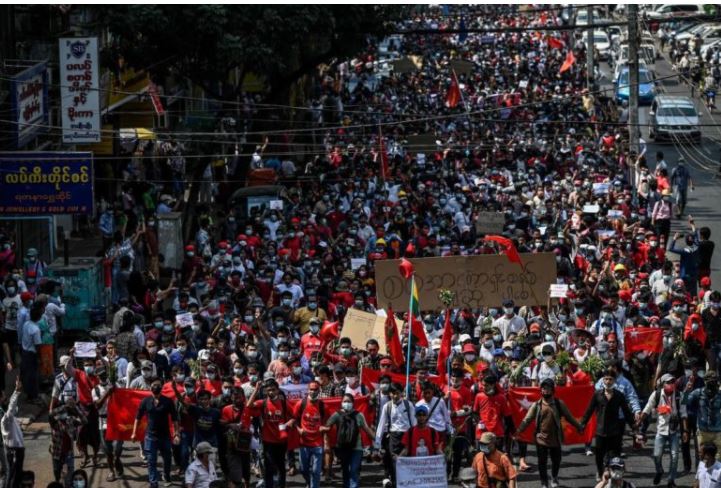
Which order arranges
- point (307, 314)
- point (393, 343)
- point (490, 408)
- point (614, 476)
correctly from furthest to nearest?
1. point (307, 314)
2. point (393, 343)
3. point (490, 408)
4. point (614, 476)

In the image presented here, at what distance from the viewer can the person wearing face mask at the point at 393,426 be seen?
1862cm

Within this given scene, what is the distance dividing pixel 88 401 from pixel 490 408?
14.5 feet

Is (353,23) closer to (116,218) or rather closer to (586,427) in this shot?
(116,218)

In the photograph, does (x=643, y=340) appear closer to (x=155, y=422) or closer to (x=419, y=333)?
(x=419, y=333)

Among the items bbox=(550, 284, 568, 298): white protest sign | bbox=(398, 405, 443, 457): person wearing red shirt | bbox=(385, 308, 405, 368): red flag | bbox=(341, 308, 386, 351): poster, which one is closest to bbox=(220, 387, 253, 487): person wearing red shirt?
bbox=(398, 405, 443, 457): person wearing red shirt

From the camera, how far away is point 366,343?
21.6 meters

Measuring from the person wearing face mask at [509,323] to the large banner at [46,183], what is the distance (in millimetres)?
6090

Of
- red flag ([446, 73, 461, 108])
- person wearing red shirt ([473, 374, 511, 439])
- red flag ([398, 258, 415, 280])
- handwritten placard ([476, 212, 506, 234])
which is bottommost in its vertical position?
person wearing red shirt ([473, 374, 511, 439])

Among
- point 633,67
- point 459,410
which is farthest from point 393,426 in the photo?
point 633,67

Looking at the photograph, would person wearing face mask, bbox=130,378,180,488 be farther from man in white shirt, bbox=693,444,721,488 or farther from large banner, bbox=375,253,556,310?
man in white shirt, bbox=693,444,721,488

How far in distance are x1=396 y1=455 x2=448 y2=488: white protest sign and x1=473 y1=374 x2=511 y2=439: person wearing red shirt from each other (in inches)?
49.2

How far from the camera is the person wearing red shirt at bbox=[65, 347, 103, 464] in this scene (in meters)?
19.7

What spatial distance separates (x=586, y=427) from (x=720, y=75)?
1647 inches

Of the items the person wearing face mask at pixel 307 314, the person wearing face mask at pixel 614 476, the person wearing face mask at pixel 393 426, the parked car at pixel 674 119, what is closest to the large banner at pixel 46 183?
the person wearing face mask at pixel 307 314
